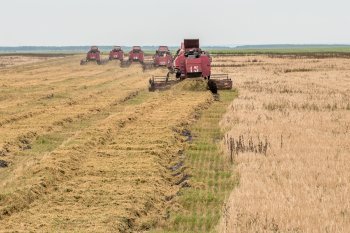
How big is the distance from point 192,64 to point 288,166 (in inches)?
869

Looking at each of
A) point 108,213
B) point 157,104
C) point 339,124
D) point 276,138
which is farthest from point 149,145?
point 157,104

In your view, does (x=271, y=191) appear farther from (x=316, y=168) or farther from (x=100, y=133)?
(x=100, y=133)

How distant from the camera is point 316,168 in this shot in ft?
40.8

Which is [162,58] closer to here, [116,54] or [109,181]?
[116,54]

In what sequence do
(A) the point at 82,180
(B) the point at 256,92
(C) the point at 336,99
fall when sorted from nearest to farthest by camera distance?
1. (A) the point at 82,180
2. (C) the point at 336,99
3. (B) the point at 256,92

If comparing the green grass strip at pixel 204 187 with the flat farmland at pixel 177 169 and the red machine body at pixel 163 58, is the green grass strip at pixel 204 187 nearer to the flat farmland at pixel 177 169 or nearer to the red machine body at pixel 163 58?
the flat farmland at pixel 177 169

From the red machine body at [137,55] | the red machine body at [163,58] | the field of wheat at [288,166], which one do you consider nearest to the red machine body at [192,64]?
the field of wheat at [288,166]

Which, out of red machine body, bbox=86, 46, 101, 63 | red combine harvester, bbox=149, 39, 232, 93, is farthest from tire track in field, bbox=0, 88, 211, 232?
red machine body, bbox=86, 46, 101, 63

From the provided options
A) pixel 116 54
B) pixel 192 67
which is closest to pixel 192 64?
pixel 192 67

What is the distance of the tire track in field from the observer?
9078 millimetres

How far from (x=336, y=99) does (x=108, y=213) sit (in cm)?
2100

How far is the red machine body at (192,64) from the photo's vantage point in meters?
→ 34.2

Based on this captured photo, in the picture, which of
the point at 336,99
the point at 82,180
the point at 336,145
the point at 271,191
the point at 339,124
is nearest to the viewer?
the point at 271,191

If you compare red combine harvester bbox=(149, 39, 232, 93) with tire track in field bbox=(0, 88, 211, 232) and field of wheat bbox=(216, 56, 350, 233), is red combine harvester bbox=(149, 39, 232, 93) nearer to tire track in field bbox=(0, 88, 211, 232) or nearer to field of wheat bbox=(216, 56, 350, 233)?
field of wheat bbox=(216, 56, 350, 233)
